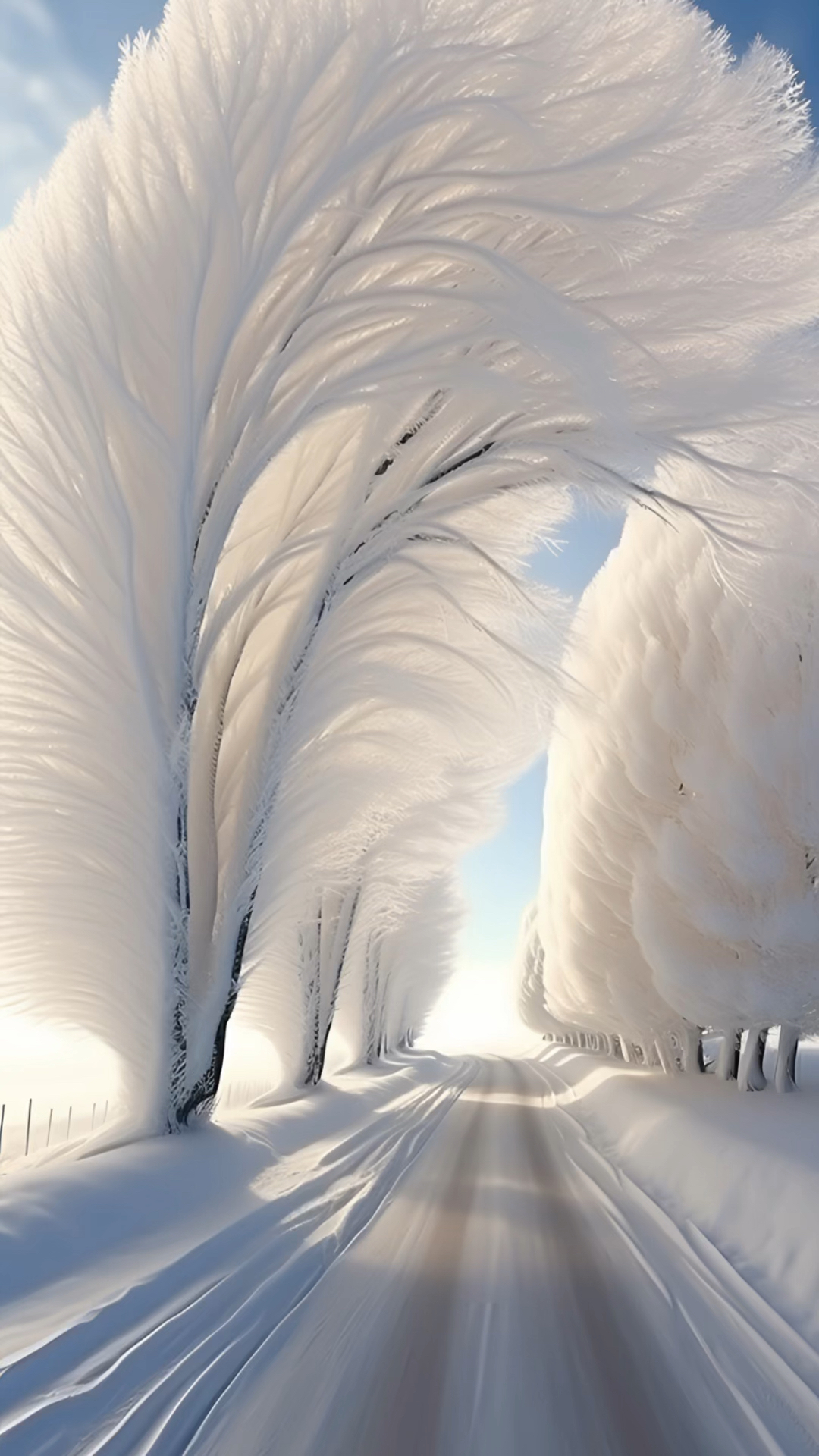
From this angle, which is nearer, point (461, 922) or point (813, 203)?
point (813, 203)

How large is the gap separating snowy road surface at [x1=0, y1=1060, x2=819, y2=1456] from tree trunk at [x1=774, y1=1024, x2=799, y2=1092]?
694cm

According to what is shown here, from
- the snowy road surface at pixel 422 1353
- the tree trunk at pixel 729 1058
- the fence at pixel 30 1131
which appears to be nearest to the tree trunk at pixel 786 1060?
the tree trunk at pixel 729 1058

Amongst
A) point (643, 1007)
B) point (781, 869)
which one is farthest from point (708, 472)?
point (643, 1007)

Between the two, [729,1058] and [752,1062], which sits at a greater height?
[752,1062]

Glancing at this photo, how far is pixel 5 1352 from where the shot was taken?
3.58 metres

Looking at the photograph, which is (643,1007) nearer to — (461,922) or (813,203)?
(813,203)

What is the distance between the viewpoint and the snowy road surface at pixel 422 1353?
3287 millimetres

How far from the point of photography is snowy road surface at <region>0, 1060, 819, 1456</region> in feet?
10.8

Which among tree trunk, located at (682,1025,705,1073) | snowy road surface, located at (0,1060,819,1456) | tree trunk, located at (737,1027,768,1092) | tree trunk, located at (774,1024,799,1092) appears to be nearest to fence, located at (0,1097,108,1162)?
snowy road surface, located at (0,1060,819,1456)

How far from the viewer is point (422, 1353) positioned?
4.09 meters

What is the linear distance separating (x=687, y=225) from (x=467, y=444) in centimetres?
228

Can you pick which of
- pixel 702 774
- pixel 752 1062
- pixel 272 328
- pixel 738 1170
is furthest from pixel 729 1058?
pixel 272 328

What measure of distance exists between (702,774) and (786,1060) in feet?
12.9

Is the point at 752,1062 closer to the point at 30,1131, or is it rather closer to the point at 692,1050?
the point at 692,1050
